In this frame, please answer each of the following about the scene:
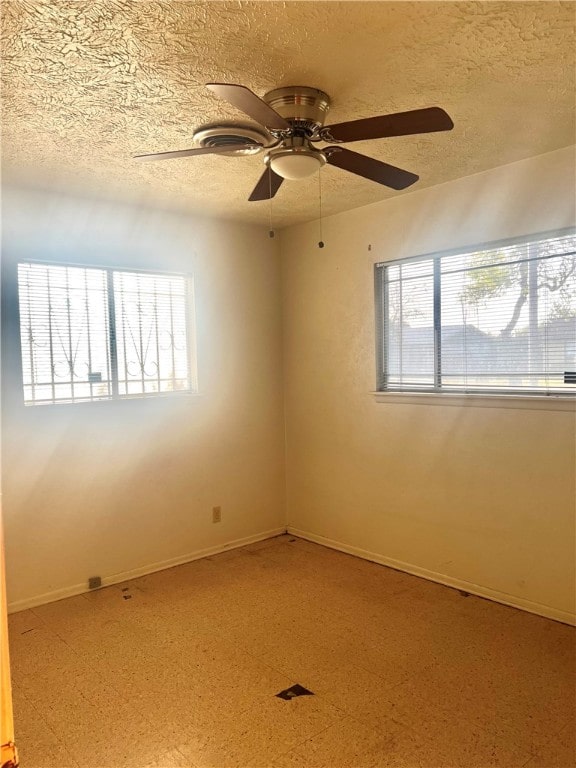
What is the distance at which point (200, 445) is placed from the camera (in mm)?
3979

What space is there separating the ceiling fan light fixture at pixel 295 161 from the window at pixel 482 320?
1493 mm

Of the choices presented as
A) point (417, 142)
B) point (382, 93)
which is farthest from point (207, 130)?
point (417, 142)

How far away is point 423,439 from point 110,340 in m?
2.16

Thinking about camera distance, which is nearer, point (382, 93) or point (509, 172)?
point (382, 93)

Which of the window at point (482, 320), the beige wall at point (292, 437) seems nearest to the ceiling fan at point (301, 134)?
the window at point (482, 320)

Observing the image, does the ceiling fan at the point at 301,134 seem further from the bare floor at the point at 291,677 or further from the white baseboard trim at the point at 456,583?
the white baseboard trim at the point at 456,583

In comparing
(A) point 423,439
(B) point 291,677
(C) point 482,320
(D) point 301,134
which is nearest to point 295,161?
(D) point 301,134

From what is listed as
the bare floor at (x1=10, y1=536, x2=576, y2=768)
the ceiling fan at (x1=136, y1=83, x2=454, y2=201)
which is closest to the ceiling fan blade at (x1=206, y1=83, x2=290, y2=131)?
the ceiling fan at (x1=136, y1=83, x2=454, y2=201)

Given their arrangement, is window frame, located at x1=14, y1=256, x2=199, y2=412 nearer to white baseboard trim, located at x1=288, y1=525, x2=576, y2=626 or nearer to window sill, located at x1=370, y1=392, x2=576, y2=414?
window sill, located at x1=370, y1=392, x2=576, y2=414

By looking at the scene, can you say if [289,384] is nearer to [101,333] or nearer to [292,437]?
[292,437]

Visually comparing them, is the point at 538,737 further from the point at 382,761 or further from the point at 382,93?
the point at 382,93

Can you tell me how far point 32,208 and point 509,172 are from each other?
2.78m

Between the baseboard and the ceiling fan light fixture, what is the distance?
9.23ft

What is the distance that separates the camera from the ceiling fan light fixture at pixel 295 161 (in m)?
1.97
